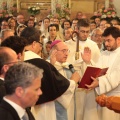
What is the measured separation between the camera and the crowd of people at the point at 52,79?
2.45 meters

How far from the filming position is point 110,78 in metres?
5.21

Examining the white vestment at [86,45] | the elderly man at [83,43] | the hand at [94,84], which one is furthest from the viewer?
the white vestment at [86,45]

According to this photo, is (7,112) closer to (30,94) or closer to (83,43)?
(30,94)

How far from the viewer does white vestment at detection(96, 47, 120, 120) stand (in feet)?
17.1

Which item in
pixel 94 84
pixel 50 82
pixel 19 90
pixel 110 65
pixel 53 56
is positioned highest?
pixel 19 90

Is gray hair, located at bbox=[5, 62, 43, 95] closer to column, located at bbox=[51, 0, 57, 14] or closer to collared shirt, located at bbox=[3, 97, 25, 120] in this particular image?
collared shirt, located at bbox=[3, 97, 25, 120]

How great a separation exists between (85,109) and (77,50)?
115 centimetres

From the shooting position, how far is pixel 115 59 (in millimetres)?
5375

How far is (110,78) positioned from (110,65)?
0.29 m

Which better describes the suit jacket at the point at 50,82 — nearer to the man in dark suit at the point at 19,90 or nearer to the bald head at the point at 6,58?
the bald head at the point at 6,58

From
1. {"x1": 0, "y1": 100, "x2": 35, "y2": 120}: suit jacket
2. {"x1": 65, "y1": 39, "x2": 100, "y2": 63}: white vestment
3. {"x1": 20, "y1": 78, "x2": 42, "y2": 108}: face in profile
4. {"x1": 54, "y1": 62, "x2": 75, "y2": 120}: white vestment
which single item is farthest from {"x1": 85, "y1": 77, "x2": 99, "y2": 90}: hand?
{"x1": 0, "y1": 100, "x2": 35, "y2": 120}: suit jacket

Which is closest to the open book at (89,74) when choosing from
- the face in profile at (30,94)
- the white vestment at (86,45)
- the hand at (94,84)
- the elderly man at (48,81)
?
the hand at (94,84)

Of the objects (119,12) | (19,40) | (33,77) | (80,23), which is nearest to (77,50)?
(80,23)

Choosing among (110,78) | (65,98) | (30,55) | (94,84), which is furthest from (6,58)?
(110,78)
